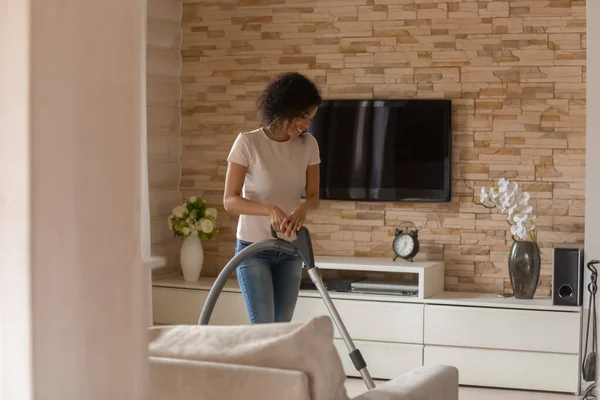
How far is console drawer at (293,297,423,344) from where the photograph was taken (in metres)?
5.25

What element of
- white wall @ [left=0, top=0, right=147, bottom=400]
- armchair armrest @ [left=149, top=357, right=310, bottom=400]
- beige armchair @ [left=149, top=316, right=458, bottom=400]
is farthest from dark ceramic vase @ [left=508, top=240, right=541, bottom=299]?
white wall @ [left=0, top=0, right=147, bottom=400]

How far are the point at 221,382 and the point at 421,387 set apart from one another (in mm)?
638

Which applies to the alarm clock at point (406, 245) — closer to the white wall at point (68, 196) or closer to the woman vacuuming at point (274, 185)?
the woman vacuuming at point (274, 185)

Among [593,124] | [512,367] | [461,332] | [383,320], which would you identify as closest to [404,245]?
[383,320]

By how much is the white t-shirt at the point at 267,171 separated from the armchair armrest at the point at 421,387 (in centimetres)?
145

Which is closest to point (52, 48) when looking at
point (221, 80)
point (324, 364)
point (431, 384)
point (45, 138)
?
point (45, 138)

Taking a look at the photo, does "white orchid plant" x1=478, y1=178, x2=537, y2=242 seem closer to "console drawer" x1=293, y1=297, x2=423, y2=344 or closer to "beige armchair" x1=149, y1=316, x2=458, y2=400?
"console drawer" x1=293, y1=297, x2=423, y2=344

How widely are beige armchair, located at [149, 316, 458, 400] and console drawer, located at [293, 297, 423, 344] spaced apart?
3.39 metres

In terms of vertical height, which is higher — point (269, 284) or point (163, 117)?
point (163, 117)

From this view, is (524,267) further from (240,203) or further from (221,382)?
(221,382)

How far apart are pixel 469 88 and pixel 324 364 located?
4.01 m

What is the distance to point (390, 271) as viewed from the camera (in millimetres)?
5527

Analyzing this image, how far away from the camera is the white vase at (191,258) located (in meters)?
5.92

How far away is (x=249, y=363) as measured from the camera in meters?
1.83
